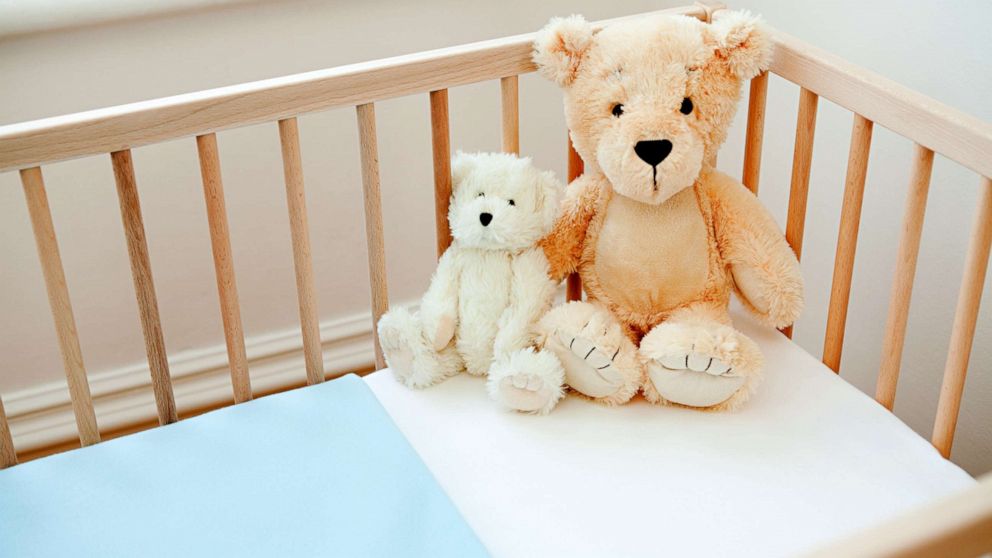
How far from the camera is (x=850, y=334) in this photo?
1568 millimetres

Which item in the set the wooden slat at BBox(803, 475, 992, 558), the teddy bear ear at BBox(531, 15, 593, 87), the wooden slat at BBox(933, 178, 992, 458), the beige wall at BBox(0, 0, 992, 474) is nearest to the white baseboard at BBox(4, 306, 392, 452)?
the beige wall at BBox(0, 0, 992, 474)

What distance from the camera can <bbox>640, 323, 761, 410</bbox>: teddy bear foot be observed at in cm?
116

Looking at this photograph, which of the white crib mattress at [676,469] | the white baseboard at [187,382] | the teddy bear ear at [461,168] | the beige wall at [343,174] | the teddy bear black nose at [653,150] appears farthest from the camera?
the white baseboard at [187,382]

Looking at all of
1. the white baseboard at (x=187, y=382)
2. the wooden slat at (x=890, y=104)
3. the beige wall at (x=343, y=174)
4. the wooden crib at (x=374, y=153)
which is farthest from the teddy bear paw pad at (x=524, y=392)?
the white baseboard at (x=187, y=382)

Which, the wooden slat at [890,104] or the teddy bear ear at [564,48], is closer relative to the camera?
the wooden slat at [890,104]

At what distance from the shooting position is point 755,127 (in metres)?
1.31

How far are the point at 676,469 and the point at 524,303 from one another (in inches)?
10.1

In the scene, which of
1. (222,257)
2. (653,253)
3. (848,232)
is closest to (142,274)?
(222,257)

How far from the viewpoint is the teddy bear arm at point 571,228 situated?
125cm

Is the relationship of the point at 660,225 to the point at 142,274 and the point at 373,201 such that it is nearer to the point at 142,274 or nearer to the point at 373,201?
the point at 373,201

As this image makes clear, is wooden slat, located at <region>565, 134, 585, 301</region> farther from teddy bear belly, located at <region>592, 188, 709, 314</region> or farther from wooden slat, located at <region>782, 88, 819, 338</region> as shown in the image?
wooden slat, located at <region>782, 88, 819, 338</region>

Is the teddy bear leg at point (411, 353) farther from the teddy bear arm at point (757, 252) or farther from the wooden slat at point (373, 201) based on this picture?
the teddy bear arm at point (757, 252)

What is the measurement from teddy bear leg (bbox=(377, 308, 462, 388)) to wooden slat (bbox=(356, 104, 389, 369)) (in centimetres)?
6

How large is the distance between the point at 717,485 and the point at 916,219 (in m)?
0.35
